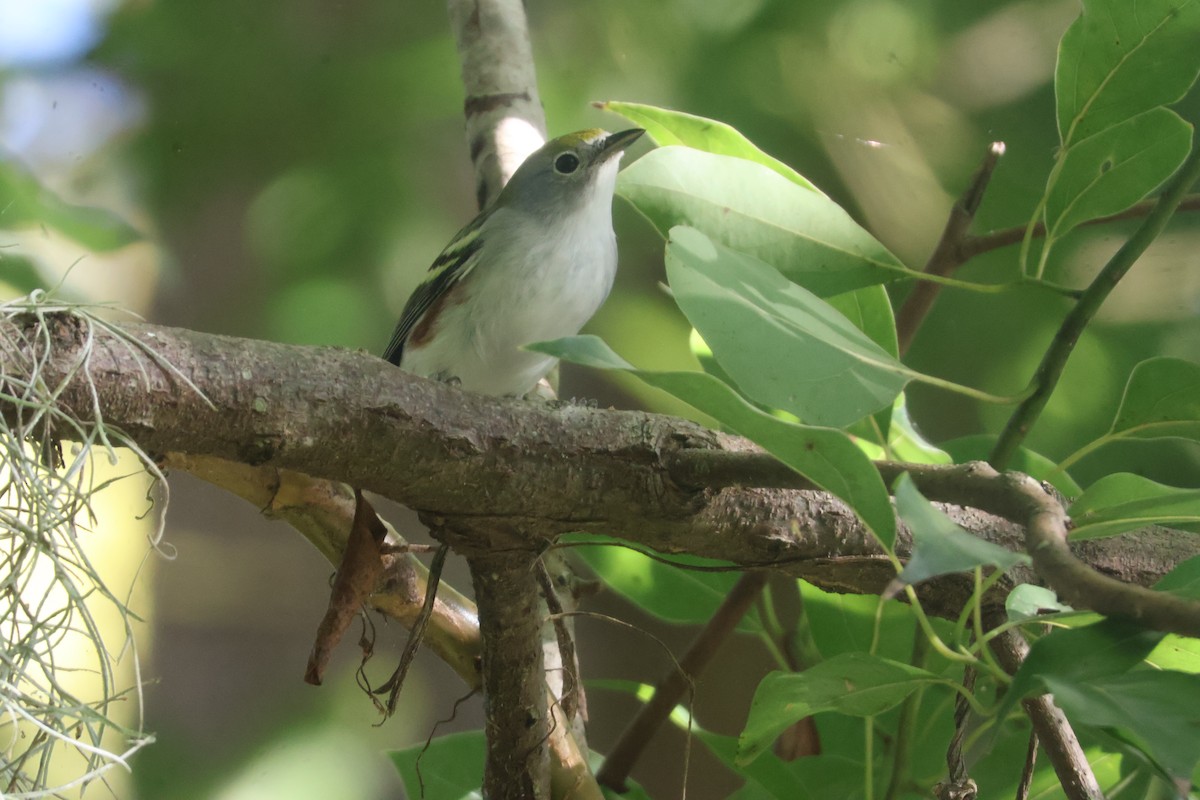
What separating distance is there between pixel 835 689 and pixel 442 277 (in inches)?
28.7

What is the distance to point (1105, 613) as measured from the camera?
0.37m

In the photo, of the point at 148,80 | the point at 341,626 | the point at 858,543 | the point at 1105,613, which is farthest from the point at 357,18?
the point at 1105,613

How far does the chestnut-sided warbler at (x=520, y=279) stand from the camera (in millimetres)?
1041

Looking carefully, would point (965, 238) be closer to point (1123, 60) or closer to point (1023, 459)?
point (1023, 459)

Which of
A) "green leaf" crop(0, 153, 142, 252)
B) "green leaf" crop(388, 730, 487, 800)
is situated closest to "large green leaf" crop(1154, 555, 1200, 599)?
"green leaf" crop(388, 730, 487, 800)

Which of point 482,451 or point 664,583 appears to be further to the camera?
point 664,583

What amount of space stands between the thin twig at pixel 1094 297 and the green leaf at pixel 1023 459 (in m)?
0.19

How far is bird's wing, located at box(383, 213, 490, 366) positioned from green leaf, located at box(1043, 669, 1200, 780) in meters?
0.81

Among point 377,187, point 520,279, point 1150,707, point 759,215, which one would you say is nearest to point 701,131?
point 759,215

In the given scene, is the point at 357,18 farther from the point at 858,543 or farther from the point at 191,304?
the point at 858,543

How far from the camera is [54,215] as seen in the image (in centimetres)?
123

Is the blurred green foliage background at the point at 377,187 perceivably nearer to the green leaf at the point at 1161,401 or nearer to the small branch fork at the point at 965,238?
the small branch fork at the point at 965,238

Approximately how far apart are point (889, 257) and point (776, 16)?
916 millimetres

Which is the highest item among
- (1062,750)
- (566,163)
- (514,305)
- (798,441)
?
(566,163)
